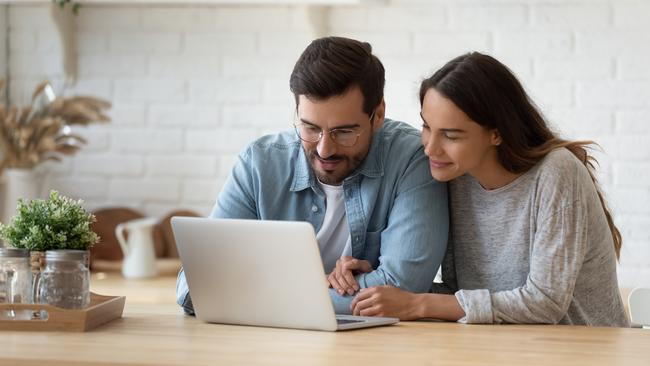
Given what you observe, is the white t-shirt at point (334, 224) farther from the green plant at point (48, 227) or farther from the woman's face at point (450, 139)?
the green plant at point (48, 227)

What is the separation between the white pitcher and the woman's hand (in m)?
1.48

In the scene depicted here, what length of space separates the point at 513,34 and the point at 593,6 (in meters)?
0.26

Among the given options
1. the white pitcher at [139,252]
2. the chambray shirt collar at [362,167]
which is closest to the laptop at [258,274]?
the chambray shirt collar at [362,167]

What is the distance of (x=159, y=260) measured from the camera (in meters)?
3.56

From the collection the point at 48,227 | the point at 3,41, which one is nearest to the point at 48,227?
the point at 48,227

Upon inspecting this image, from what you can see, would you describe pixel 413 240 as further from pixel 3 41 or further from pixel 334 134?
pixel 3 41

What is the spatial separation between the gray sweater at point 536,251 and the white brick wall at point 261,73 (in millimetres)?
1108

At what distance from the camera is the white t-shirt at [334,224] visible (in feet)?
7.49

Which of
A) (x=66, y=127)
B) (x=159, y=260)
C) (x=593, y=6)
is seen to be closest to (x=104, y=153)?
(x=66, y=127)

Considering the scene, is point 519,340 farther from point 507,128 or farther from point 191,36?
point 191,36

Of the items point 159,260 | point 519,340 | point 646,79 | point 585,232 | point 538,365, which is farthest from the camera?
point 159,260

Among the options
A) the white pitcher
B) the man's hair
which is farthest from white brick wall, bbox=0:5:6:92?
the man's hair

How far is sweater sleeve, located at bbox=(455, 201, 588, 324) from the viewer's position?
2.00 meters

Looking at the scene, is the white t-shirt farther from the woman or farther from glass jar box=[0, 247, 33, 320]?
glass jar box=[0, 247, 33, 320]
